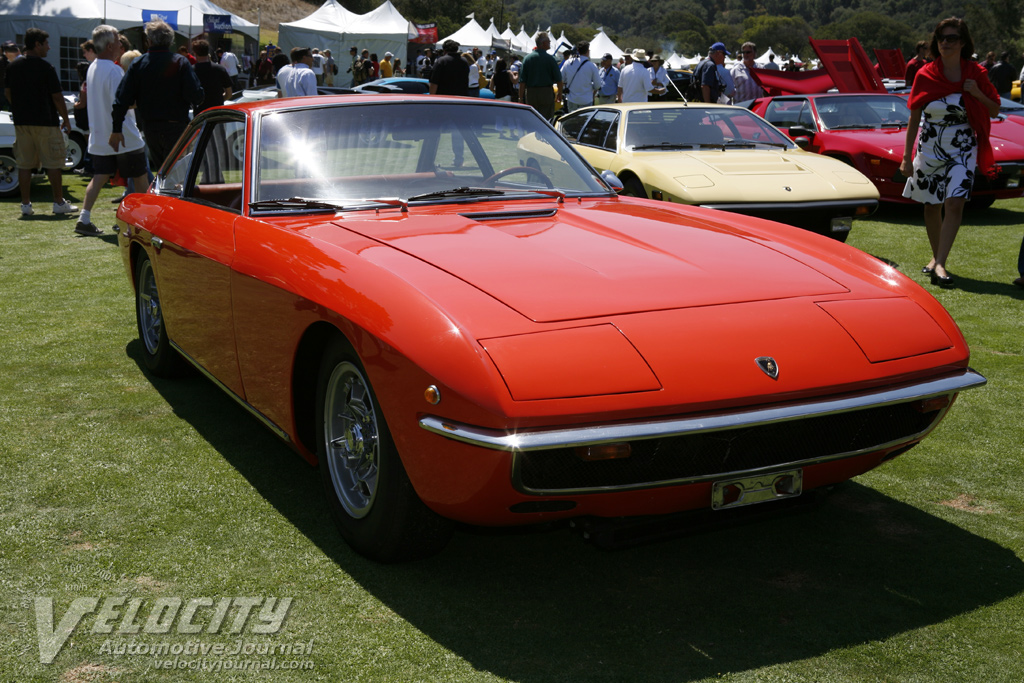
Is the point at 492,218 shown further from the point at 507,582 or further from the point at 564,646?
the point at 564,646

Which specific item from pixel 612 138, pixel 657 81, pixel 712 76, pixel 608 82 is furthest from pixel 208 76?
pixel 657 81

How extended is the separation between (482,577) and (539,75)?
446 inches

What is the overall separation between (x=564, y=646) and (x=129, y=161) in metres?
8.38

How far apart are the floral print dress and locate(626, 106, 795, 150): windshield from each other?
2.13m

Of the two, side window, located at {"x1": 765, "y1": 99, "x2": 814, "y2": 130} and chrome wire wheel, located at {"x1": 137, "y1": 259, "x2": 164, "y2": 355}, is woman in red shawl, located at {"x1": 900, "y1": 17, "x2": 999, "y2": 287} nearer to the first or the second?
side window, located at {"x1": 765, "y1": 99, "x2": 814, "y2": 130}

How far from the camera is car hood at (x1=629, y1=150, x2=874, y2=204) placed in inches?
303

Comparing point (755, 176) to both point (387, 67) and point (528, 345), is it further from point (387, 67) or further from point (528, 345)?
point (387, 67)

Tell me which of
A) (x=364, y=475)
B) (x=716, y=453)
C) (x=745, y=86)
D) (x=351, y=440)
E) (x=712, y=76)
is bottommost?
(x=364, y=475)

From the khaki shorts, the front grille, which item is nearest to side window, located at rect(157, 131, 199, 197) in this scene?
the front grille

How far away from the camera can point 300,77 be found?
41.3 feet

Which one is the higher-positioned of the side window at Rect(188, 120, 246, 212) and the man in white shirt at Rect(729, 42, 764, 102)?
the man in white shirt at Rect(729, 42, 764, 102)

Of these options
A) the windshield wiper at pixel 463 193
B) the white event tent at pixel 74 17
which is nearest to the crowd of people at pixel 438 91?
the windshield wiper at pixel 463 193

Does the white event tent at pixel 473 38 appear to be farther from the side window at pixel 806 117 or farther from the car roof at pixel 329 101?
the car roof at pixel 329 101

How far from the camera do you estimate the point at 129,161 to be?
954 centimetres
